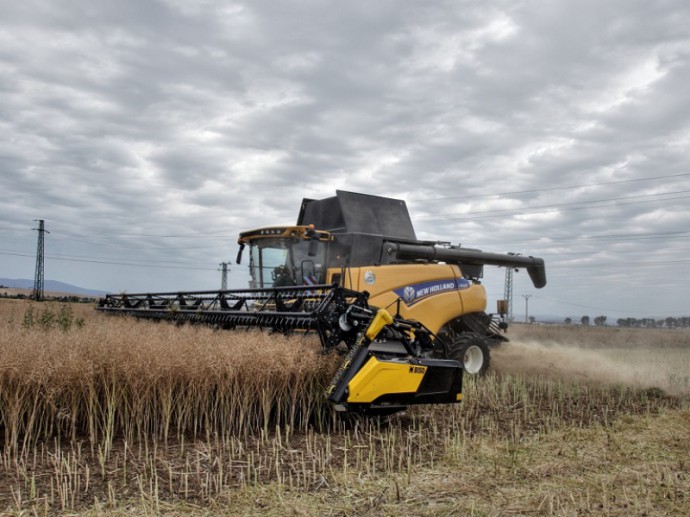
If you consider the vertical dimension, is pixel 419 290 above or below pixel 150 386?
above

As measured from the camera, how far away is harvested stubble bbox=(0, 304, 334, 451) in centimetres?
444

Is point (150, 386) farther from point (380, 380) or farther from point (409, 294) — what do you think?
point (409, 294)

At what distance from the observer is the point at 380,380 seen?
4.94 meters

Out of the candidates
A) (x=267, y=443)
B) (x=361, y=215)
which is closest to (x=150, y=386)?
(x=267, y=443)

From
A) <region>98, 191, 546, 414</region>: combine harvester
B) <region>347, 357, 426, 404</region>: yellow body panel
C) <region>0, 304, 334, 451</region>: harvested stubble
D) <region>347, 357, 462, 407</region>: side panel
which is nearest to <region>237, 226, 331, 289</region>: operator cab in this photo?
<region>98, 191, 546, 414</region>: combine harvester

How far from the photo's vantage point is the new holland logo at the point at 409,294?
25.7 feet

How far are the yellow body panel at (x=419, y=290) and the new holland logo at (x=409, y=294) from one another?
4 cm

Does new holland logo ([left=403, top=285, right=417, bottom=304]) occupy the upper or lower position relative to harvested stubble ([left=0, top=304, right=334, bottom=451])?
upper

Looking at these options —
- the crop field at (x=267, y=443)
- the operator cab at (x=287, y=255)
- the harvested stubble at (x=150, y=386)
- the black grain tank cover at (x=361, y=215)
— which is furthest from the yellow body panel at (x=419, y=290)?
the harvested stubble at (x=150, y=386)

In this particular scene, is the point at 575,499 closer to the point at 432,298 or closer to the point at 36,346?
the point at 36,346

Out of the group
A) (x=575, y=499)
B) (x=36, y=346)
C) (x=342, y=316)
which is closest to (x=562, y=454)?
(x=575, y=499)

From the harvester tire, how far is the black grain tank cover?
1.79 meters

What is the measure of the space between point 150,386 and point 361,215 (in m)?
5.03

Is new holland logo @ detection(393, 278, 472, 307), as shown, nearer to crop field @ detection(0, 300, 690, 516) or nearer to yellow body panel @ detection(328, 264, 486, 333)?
yellow body panel @ detection(328, 264, 486, 333)
